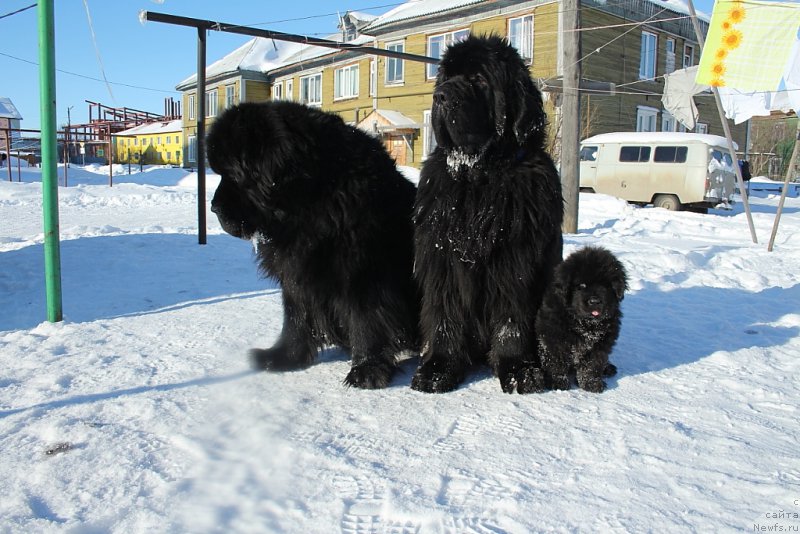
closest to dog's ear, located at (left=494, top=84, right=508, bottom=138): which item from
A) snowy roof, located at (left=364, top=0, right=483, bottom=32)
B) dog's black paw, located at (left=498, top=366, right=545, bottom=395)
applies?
dog's black paw, located at (left=498, top=366, right=545, bottom=395)

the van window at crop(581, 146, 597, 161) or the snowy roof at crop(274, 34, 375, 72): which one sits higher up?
the snowy roof at crop(274, 34, 375, 72)

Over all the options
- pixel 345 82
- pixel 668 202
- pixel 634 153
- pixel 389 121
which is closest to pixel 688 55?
pixel 634 153

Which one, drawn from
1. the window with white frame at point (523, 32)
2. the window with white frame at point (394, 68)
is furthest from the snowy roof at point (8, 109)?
the window with white frame at point (523, 32)

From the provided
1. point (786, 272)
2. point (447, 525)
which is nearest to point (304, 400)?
point (447, 525)

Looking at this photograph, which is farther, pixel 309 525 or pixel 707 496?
pixel 707 496

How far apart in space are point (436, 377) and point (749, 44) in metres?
6.54

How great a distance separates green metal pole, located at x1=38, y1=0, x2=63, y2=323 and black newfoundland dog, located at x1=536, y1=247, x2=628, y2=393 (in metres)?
2.84

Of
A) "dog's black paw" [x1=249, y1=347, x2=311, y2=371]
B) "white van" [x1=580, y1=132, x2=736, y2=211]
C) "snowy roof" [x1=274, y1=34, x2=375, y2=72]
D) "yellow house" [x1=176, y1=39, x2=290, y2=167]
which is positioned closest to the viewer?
"dog's black paw" [x1=249, y1=347, x2=311, y2=371]

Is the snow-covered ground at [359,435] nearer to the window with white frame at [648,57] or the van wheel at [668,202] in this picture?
the van wheel at [668,202]

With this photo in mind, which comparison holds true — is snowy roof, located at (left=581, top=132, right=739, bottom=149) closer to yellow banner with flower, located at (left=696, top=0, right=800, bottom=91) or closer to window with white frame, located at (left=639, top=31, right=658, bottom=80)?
window with white frame, located at (left=639, top=31, right=658, bottom=80)

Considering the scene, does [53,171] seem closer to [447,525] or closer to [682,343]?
[447,525]

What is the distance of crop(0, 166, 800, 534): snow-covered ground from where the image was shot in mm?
1560

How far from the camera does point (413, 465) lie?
1.85m

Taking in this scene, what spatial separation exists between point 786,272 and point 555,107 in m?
13.0
